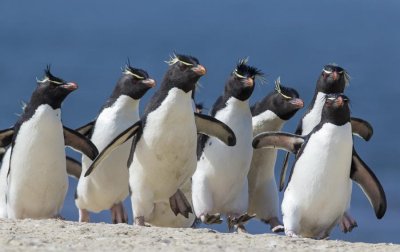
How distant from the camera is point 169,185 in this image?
862 centimetres

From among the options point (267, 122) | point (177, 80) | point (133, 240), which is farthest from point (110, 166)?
point (133, 240)

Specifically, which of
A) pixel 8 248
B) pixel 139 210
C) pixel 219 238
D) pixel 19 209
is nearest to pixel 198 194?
pixel 139 210

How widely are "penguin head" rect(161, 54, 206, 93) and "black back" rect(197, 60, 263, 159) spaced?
615mm

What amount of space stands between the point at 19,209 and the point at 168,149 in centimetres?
124

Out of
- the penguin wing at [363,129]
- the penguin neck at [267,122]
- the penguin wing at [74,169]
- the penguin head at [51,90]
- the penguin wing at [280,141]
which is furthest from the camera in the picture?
the penguin wing at [74,169]

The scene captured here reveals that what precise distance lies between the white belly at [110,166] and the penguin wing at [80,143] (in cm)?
25

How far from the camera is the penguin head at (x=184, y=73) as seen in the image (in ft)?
28.2

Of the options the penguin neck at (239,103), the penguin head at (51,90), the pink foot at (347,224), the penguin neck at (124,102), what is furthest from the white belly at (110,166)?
the pink foot at (347,224)

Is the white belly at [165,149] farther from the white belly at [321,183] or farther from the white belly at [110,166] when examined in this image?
the white belly at [321,183]

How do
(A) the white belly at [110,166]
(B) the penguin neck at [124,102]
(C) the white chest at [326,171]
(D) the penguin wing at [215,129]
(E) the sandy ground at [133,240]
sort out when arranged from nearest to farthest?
(E) the sandy ground at [133,240] < (C) the white chest at [326,171] < (D) the penguin wing at [215,129] < (A) the white belly at [110,166] < (B) the penguin neck at [124,102]

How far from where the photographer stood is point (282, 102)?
31.9 feet

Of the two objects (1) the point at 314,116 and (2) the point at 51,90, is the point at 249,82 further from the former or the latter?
(2) the point at 51,90

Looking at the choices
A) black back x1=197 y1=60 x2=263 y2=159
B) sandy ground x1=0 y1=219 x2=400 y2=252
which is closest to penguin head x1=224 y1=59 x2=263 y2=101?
black back x1=197 y1=60 x2=263 y2=159

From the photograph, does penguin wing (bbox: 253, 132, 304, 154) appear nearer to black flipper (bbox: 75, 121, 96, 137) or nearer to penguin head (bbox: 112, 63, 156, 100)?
penguin head (bbox: 112, 63, 156, 100)
